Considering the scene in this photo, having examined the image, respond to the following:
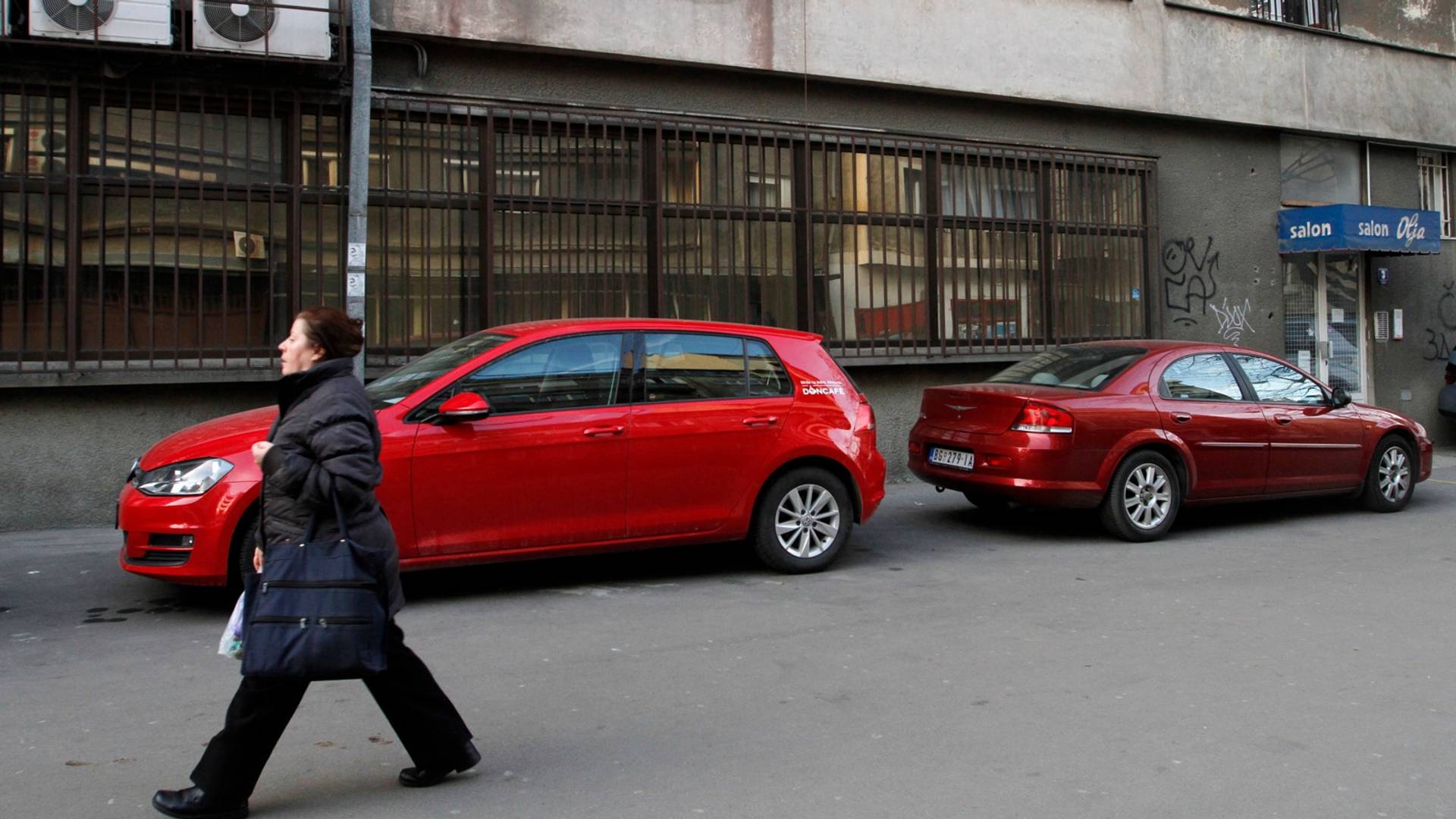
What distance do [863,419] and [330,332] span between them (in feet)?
14.7

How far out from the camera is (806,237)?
40.2 feet

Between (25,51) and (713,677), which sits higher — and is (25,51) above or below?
above

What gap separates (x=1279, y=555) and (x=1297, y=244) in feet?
26.6

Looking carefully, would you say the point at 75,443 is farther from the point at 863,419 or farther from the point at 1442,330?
the point at 1442,330

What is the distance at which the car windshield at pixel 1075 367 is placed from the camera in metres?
8.98

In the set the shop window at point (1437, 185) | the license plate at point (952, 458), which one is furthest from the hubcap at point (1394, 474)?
the shop window at point (1437, 185)

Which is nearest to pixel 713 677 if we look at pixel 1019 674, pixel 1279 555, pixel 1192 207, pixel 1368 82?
pixel 1019 674

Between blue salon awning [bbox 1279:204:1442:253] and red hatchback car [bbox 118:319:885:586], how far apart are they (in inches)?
379

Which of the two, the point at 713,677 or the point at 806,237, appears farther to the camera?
the point at 806,237

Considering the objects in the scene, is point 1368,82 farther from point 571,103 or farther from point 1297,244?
point 571,103

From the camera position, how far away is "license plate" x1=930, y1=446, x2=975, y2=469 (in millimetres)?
8781

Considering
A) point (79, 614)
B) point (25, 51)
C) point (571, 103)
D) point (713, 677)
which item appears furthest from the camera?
point (571, 103)

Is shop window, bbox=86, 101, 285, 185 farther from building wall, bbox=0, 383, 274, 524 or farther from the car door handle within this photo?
the car door handle

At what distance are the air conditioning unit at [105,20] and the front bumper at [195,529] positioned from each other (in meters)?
4.56
